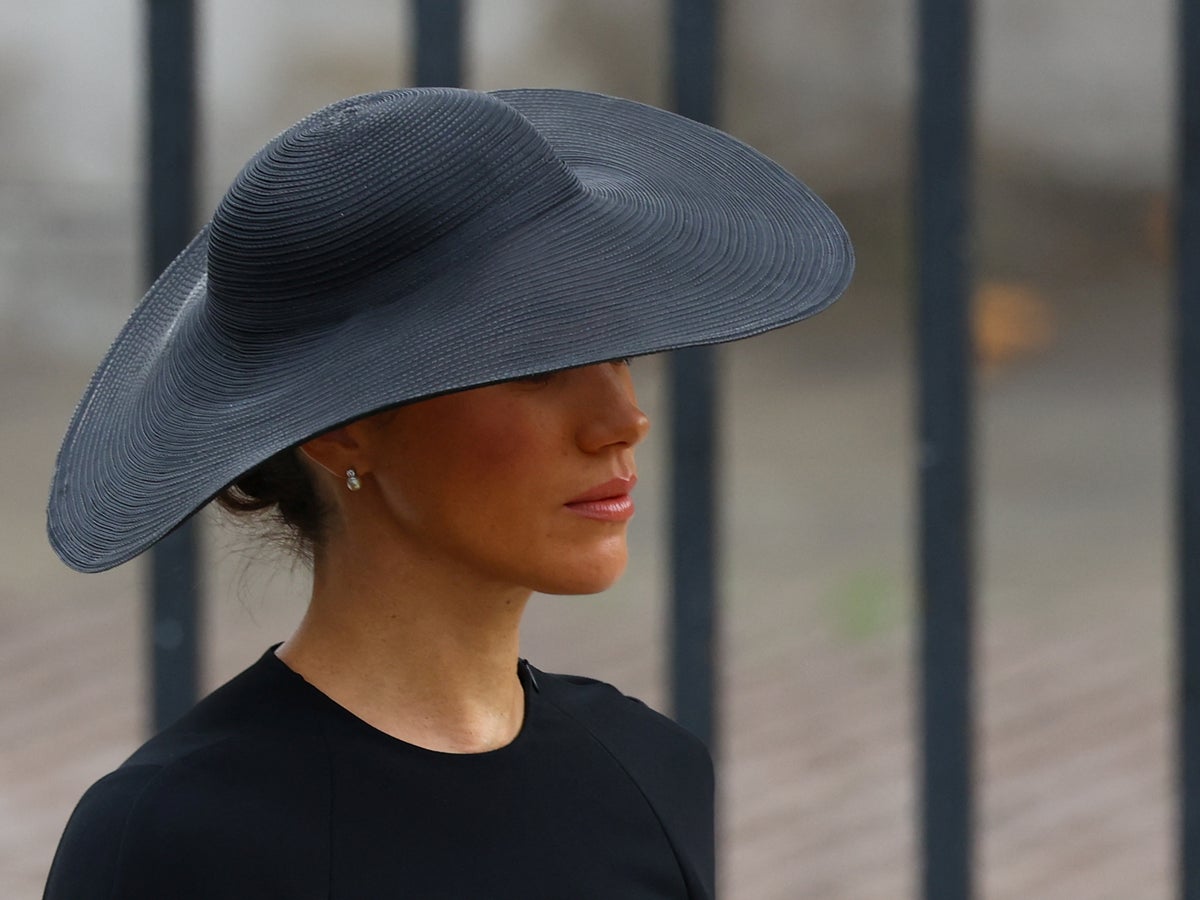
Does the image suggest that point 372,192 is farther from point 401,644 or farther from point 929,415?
point 929,415

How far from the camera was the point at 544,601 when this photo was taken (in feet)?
10.3

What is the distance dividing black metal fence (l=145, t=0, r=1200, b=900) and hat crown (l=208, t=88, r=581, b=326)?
106 centimetres

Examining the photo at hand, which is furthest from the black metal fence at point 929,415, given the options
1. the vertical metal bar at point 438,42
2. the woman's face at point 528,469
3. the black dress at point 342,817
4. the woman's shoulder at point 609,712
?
A: the woman's face at point 528,469

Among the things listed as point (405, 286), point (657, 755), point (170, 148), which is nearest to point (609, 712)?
point (657, 755)

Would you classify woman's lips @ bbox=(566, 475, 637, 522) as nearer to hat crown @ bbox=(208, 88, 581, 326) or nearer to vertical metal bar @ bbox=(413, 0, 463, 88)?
hat crown @ bbox=(208, 88, 581, 326)

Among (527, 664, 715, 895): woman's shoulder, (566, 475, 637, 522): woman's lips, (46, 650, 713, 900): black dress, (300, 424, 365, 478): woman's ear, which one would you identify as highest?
(300, 424, 365, 478): woman's ear

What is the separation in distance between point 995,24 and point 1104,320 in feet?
1.40

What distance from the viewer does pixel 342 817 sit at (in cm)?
123

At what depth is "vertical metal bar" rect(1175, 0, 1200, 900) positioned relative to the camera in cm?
228

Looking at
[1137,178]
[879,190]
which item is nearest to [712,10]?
[879,190]

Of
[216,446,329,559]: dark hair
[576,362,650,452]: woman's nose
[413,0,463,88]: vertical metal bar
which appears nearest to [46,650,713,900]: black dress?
[216,446,329,559]: dark hair

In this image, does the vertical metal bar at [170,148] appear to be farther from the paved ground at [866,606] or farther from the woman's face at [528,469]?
the woman's face at [528,469]

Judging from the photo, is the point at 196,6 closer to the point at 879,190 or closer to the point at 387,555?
the point at 879,190

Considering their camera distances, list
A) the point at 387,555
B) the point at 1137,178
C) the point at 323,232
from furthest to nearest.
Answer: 1. the point at 1137,178
2. the point at 387,555
3. the point at 323,232
